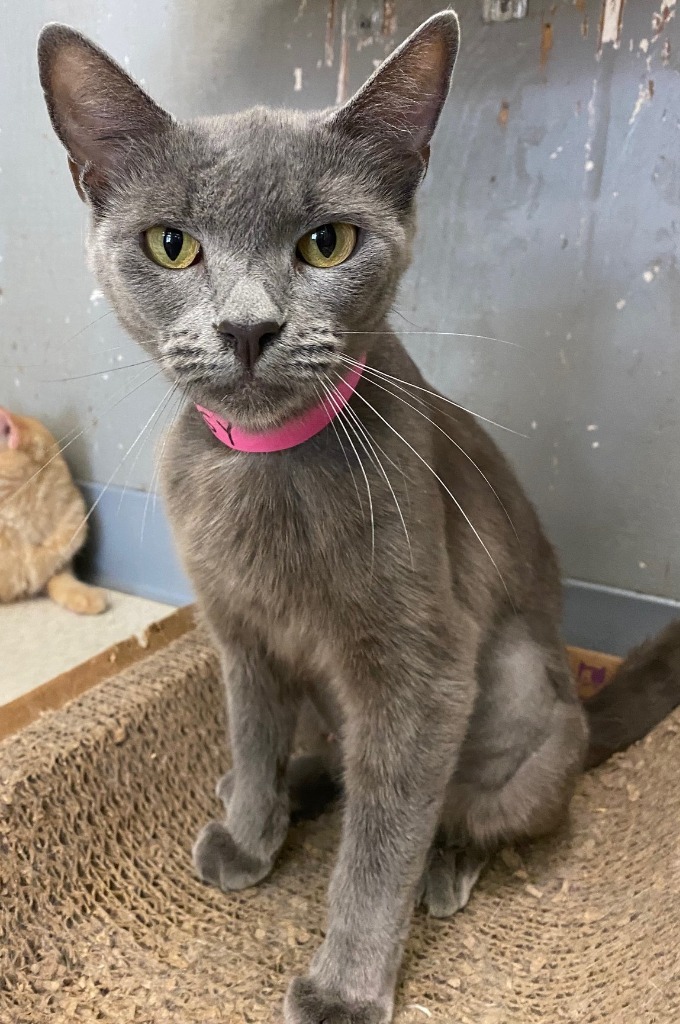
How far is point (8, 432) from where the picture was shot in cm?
156

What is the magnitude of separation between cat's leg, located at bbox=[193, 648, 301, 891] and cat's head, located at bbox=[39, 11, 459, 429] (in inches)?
14.9

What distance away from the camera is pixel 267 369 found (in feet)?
1.92

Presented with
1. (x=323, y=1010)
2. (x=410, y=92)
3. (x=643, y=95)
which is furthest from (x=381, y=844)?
(x=643, y=95)

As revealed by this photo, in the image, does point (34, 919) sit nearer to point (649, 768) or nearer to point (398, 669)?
point (398, 669)

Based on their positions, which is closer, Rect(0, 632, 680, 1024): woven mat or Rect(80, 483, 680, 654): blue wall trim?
Rect(0, 632, 680, 1024): woven mat

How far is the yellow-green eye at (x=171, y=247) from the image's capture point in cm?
63

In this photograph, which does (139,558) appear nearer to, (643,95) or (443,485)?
(443,485)

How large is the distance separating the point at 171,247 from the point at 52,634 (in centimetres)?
107

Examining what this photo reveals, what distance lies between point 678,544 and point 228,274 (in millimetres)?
889

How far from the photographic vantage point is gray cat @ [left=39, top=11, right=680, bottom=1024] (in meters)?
0.62

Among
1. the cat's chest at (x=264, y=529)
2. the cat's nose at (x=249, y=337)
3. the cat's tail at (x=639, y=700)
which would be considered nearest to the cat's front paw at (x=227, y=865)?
the cat's chest at (x=264, y=529)

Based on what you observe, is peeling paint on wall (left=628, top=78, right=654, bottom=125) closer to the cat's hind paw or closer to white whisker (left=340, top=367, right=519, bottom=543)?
white whisker (left=340, top=367, right=519, bottom=543)

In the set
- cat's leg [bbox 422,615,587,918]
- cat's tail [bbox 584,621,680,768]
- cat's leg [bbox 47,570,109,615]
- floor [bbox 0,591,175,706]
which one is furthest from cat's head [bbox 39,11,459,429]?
cat's leg [bbox 47,570,109,615]

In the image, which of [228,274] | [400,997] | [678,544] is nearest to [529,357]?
[678,544]
